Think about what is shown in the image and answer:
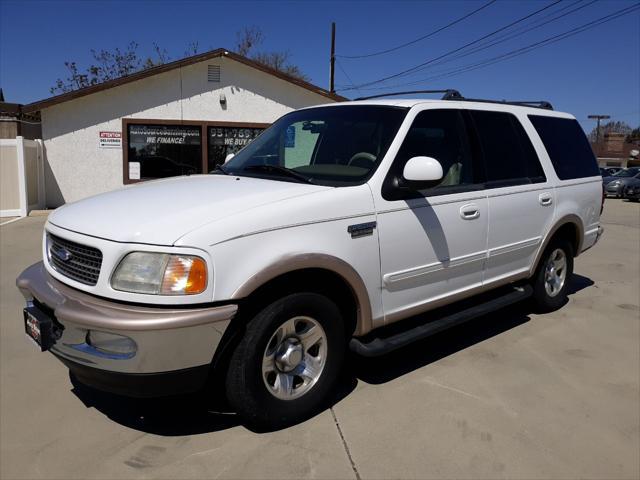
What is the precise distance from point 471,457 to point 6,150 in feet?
42.5

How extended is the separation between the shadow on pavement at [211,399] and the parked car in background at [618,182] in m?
24.8

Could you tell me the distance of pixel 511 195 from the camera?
14.4 feet

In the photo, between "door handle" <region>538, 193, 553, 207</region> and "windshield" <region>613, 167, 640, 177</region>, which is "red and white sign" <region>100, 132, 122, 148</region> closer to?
"door handle" <region>538, 193, 553, 207</region>

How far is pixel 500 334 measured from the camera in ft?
15.9

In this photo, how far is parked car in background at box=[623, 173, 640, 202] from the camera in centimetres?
2472

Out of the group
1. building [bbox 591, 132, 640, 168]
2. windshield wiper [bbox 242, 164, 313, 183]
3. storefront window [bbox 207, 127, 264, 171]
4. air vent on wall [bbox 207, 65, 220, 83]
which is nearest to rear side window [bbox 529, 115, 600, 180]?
windshield wiper [bbox 242, 164, 313, 183]

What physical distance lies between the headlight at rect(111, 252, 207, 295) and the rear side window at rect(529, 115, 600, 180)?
3786 mm

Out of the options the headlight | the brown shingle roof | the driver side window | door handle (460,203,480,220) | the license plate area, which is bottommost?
the license plate area

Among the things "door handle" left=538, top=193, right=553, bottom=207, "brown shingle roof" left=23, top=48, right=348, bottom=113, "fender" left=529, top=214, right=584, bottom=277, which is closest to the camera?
"door handle" left=538, top=193, right=553, bottom=207

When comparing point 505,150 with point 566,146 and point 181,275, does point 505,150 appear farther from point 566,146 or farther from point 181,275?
point 181,275

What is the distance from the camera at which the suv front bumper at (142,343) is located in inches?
98.3

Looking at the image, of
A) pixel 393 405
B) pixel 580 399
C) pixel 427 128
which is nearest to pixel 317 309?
pixel 393 405

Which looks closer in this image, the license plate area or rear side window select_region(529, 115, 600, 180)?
the license plate area

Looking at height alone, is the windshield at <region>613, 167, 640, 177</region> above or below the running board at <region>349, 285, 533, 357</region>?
above
